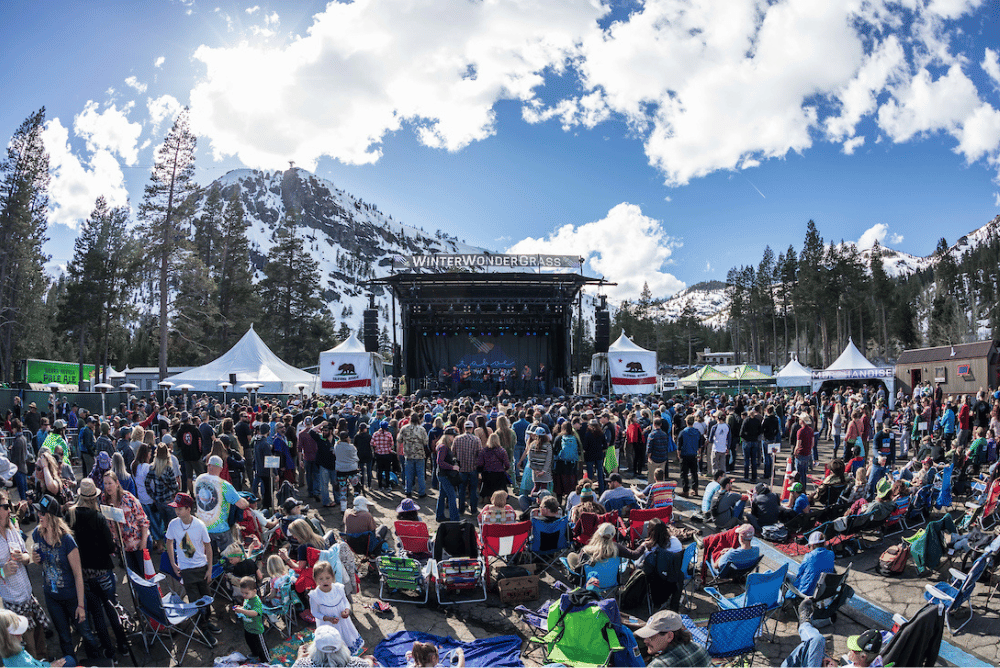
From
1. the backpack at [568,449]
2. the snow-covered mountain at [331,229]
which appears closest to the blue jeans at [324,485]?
the backpack at [568,449]

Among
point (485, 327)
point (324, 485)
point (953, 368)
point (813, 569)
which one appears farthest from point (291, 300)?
point (813, 569)

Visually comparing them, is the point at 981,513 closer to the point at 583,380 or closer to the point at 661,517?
the point at 661,517

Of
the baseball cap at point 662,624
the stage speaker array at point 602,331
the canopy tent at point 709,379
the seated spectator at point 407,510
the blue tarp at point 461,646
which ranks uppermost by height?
the stage speaker array at point 602,331

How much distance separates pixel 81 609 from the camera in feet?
12.5

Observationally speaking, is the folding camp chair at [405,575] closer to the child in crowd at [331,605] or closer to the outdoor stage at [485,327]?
the child in crowd at [331,605]

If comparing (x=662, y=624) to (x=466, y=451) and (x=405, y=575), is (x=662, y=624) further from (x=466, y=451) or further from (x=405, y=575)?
(x=466, y=451)

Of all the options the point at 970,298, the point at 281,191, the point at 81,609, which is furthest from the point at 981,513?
the point at 281,191

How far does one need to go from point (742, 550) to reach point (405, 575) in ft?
10.4

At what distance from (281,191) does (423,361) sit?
18070cm

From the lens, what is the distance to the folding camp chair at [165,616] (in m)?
4.13

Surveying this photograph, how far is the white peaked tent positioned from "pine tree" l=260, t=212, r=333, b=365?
18953mm

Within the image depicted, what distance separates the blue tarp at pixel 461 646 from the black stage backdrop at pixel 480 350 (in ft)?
76.7

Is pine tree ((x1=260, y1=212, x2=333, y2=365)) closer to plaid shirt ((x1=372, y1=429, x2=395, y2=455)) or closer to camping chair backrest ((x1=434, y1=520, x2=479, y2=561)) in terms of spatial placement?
plaid shirt ((x1=372, y1=429, x2=395, y2=455))

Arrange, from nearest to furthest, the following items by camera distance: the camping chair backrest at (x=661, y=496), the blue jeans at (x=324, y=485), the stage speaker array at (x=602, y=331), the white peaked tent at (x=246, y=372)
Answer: the camping chair backrest at (x=661, y=496) < the blue jeans at (x=324, y=485) < the white peaked tent at (x=246, y=372) < the stage speaker array at (x=602, y=331)
